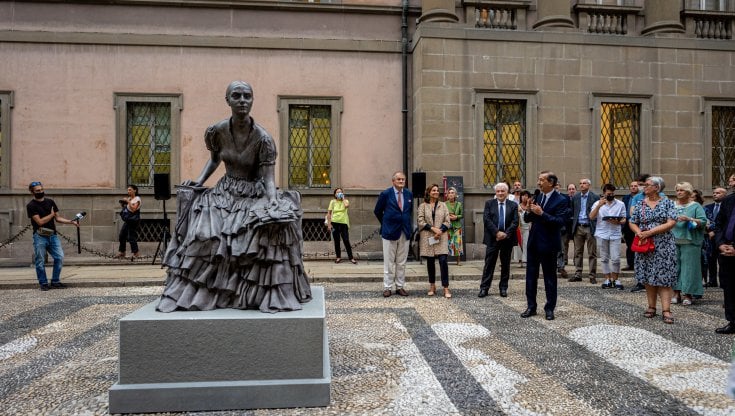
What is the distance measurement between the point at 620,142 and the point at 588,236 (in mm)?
6052

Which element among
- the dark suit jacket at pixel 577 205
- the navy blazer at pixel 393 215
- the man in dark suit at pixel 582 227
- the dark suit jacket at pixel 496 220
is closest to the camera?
the navy blazer at pixel 393 215

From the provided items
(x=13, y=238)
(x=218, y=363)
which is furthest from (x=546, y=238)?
(x=13, y=238)

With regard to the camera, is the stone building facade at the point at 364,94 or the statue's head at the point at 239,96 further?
the stone building facade at the point at 364,94

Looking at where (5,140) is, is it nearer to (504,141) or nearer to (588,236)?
(504,141)

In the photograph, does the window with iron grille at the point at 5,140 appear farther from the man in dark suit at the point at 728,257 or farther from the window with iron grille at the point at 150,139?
the man in dark suit at the point at 728,257

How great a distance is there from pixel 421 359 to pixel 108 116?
1302 cm

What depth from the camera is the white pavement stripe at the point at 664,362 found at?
14.2 ft

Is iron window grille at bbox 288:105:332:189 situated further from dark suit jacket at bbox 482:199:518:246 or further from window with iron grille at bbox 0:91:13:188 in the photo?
window with iron grille at bbox 0:91:13:188

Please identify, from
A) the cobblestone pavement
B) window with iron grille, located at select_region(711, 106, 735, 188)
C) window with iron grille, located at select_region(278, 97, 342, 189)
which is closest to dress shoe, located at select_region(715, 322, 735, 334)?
the cobblestone pavement

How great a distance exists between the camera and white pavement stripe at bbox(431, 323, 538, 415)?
13.9 ft

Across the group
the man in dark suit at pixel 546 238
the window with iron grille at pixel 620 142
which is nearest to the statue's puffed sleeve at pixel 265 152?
the man in dark suit at pixel 546 238

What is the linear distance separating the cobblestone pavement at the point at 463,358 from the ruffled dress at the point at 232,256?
907mm

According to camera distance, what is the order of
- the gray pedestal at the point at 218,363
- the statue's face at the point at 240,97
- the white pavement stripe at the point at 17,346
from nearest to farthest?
the gray pedestal at the point at 218,363
the statue's face at the point at 240,97
the white pavement stripe at the point at 17,346

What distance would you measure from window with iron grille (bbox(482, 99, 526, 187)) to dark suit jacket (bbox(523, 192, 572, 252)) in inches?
315
